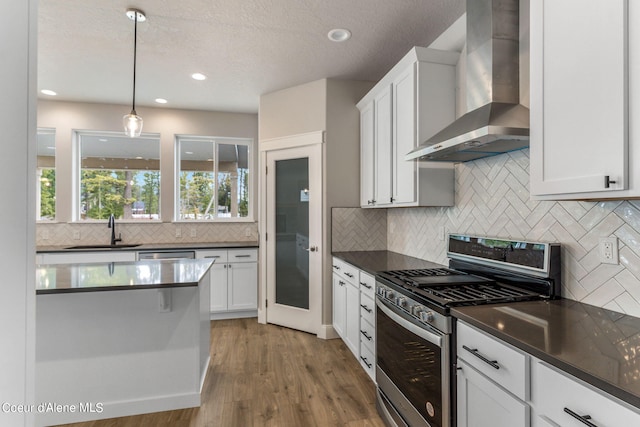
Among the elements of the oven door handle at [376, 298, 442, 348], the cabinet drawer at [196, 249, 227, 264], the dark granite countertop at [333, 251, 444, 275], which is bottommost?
the oven door handle at [376, 298, 442, 348]

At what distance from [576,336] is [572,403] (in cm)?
28

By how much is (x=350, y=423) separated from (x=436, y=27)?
2.93 m

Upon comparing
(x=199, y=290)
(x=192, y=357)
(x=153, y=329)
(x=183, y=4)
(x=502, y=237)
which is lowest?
(x=192, y=357)

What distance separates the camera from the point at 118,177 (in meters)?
4.52

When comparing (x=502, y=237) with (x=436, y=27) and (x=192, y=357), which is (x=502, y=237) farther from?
(x=192, y=357)

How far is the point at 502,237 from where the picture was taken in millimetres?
1992

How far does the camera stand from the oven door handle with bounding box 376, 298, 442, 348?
1513 millimetres

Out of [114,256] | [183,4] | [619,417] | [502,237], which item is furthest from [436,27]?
[114,256]

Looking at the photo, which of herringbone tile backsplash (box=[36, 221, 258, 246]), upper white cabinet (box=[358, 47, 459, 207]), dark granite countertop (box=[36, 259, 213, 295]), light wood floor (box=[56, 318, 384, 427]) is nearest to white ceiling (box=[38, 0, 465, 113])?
upper white cabinet (box=[358, 47, 459, 207])

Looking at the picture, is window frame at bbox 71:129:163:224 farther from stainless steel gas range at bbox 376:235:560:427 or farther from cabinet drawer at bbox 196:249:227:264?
stainless steel gas range at bbox 376:235:560:427

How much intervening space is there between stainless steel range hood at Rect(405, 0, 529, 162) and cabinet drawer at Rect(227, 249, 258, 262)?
277cm

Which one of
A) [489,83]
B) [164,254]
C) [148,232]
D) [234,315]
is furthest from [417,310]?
[148,232]

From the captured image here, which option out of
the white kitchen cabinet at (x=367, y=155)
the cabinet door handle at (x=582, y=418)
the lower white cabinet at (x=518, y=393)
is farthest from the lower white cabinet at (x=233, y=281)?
the cabinet door handle at (x=582, y=418)

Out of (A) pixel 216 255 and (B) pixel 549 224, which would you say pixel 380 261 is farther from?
(A) pixel 216 255
